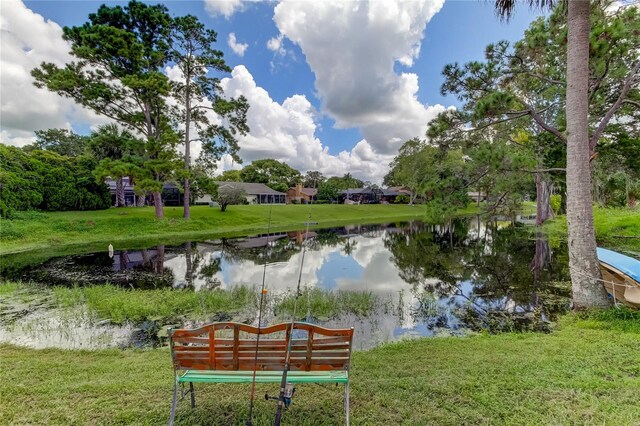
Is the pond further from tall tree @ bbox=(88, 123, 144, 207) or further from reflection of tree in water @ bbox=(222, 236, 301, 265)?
tall tree @ bbox=(88, 123, 144, 207)

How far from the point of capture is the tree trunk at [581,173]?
22.6 ft

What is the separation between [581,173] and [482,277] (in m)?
6.34

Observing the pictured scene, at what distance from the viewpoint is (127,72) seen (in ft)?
74.9

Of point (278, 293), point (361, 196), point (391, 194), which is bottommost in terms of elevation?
point (278, 293)

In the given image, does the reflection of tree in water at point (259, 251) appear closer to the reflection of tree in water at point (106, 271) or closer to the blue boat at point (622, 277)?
the reflection of tree in water at point (106, 271)

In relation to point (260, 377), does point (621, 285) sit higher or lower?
higher

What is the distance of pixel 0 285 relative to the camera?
32.1ft

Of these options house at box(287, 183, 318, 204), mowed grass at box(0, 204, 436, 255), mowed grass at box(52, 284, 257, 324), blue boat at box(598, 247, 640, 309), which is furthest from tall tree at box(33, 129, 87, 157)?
blue boat at box(598, 247, 640, 309)

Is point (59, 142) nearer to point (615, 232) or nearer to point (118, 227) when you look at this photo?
point (118, 227)

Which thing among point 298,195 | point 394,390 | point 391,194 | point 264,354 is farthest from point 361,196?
point 264,354

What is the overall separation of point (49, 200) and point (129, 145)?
8787 mm

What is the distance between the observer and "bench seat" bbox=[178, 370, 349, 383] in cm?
317

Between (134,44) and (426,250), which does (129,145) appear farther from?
(426,250)

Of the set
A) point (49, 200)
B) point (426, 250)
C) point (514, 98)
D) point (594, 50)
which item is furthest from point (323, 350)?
point (49, 200)
